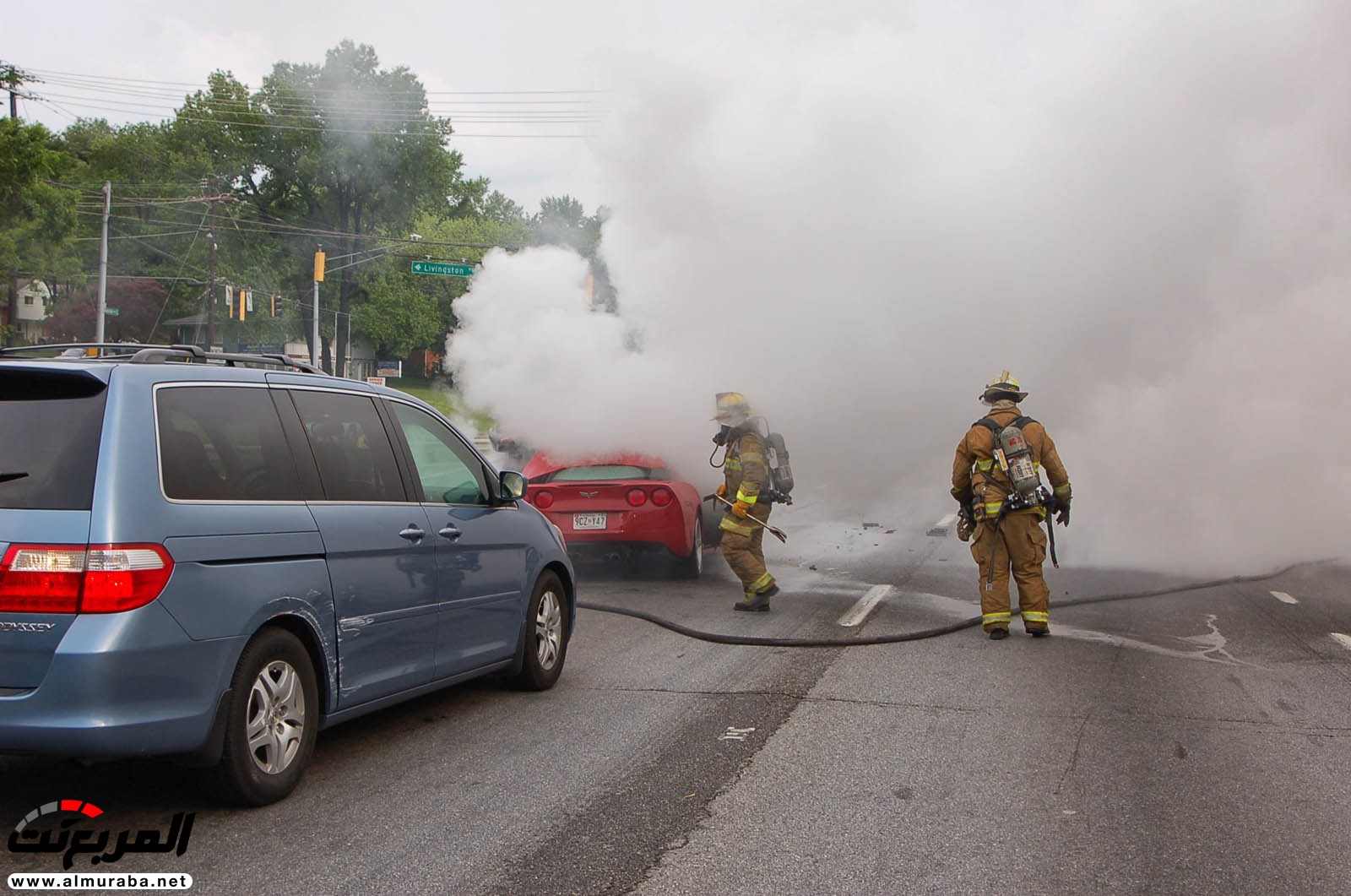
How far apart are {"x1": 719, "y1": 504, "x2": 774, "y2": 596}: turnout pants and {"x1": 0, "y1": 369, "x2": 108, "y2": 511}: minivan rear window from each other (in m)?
6.18

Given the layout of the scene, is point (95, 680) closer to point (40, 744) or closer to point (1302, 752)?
point (40, 744)

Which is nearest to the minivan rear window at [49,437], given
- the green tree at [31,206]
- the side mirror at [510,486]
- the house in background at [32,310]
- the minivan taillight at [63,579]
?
the minivan taillight at [63,579]

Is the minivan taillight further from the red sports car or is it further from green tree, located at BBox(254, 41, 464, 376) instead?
green tree, located at BBox(254, 41, 464, 376)

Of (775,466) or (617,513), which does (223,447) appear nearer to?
(775,466)

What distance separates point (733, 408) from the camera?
413 inches

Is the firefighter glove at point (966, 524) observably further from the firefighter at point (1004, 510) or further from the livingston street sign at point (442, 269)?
the livingston street sign at point (442, 269)

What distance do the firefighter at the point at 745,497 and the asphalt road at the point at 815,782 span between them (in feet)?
4.94

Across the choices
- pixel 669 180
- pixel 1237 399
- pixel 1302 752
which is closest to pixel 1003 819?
pixel 1302 752

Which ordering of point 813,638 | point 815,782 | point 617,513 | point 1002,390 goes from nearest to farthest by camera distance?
1. point 815,782
2. point 813,638
3. point 1002,390
4. point 617,513

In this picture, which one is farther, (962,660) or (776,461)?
(776,461)

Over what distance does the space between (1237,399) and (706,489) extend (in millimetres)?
6293

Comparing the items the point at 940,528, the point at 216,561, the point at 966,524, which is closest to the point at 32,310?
the point at 940,528

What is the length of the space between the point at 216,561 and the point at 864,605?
6609 millimetres

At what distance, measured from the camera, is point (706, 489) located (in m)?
12.8
